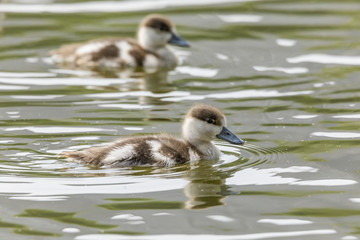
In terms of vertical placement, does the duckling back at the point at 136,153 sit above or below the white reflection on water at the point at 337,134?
above

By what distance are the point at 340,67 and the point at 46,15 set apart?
4274mm

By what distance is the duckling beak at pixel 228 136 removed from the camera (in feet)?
22.5

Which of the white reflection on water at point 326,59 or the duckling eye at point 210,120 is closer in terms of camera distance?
the duckling eye at point 210,120

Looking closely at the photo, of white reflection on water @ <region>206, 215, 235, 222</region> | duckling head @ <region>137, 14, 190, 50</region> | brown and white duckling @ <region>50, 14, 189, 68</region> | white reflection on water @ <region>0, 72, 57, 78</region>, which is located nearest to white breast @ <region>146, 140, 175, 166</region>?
white reflection on water @ <region>206, 215, 235, 222</region>

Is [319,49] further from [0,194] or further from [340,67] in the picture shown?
[0,194]

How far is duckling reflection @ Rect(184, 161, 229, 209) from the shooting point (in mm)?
5823

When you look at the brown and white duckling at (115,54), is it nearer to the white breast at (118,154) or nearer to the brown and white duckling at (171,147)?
the brown and white duckling at (171,147)

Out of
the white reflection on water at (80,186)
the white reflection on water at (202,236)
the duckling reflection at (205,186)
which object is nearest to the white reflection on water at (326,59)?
the duckling reflection at (205,186)

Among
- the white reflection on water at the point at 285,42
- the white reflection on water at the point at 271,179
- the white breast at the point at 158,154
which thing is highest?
the white reflection on water at the point at 285,42

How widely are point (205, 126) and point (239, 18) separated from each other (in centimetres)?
536

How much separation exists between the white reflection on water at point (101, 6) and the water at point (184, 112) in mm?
27

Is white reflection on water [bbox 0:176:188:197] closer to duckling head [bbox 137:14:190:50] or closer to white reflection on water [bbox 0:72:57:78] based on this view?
white reflection on water [bbox 0:72:57:78]

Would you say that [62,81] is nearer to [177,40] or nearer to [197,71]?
[197,71]

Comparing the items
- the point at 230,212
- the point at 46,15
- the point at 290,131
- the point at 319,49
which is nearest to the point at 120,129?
the point at 290,131
